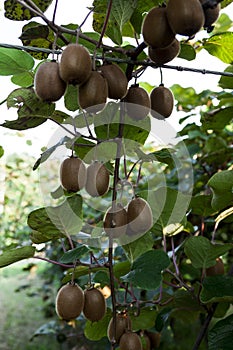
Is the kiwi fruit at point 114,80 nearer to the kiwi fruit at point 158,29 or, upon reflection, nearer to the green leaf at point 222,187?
the kiwi fruit at point 158,29

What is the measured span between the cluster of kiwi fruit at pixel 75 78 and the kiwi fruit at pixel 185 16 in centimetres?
12

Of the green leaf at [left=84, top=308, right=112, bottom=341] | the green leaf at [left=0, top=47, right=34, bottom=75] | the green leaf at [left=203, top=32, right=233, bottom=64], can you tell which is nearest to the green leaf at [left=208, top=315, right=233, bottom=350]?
the green leaf at [left=84, top=308, right=112, bottom=341]

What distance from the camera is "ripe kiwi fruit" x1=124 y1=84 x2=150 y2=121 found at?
0.75 m

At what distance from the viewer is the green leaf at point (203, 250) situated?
1042mm

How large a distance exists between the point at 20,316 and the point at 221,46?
3959 mm

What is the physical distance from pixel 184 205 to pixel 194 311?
410mm

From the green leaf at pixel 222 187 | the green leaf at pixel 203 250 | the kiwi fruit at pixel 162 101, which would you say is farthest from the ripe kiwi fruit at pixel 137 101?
the green leaf at pixel 203 250

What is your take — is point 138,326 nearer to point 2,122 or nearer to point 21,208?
point 2,122

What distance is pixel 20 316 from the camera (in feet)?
14.4

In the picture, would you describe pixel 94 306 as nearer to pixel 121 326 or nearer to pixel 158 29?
pixel 121 326

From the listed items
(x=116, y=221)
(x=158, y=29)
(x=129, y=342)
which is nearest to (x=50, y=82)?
(x=158, y=29)

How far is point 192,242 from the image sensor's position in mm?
1055

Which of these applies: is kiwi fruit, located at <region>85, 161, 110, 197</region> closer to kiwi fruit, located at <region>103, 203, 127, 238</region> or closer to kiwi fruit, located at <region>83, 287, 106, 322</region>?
kiwi fruit, located at <region>103, 203, 127, 238</region>

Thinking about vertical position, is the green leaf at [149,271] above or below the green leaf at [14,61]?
below
